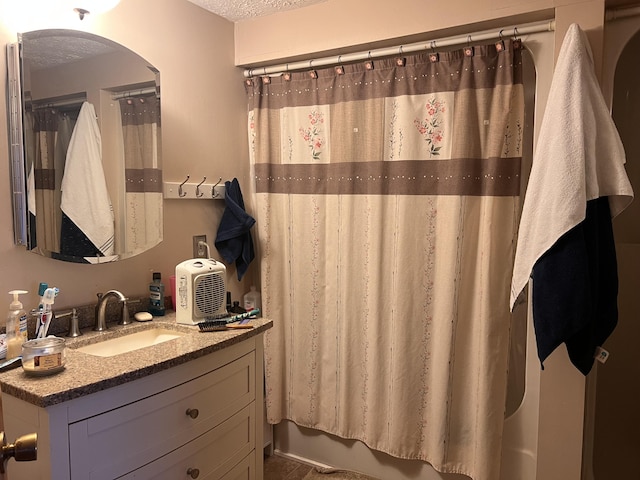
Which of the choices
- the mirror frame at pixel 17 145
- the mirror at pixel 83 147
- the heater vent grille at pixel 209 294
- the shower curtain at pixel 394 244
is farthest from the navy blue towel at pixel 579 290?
the mirror frame at pixel 17 145

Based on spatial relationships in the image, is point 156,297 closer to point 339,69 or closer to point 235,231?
point 235,231

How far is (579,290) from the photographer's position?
Answer: 4.97ft

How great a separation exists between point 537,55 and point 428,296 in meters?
1.09

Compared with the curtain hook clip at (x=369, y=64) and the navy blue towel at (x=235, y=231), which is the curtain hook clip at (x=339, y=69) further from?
the navy blue towel at (x=235, y=231)

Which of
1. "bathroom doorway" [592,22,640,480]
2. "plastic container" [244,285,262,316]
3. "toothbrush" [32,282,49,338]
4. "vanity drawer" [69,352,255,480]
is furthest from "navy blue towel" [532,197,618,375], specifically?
"toothbrush" [32,282,49,338]

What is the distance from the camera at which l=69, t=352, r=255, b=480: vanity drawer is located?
4.13 feet

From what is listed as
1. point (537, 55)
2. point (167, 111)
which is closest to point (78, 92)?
point (167, 111)

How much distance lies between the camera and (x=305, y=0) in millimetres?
2154

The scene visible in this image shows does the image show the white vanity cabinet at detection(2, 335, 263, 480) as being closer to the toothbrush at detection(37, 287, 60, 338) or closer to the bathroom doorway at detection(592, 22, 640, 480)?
the toothbrush at detection(37, 287, 60, 338)

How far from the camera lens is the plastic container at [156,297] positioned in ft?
6.49

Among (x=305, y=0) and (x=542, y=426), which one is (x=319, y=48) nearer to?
(x=305, y=0)

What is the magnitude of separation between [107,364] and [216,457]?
56 centimetres

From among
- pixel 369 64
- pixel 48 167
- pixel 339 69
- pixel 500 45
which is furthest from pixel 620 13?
pixel 48 167

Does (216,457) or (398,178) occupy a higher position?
(398,178)
